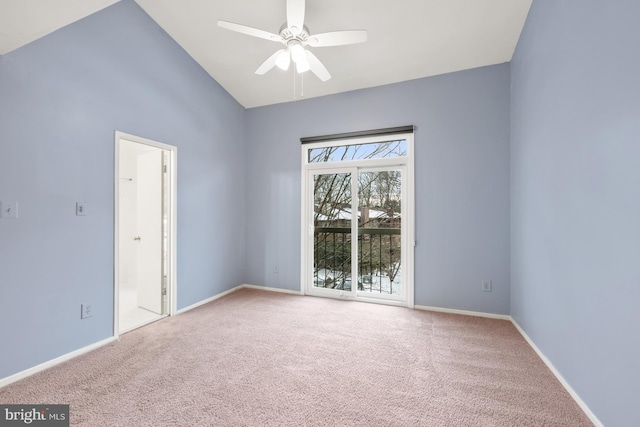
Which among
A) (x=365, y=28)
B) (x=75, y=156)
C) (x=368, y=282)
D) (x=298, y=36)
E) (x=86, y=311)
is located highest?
(x=365, y=28)

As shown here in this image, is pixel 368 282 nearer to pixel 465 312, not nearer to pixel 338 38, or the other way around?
pixel 465 312

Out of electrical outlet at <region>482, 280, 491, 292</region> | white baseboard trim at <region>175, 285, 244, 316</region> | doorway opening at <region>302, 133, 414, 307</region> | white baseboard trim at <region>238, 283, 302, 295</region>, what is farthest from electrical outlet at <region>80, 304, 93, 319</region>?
electrical outlet at <region>482, 280, 491, 292</region>

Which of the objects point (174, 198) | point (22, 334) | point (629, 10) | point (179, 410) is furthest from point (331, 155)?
point (22, 334)

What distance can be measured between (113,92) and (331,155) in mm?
2610

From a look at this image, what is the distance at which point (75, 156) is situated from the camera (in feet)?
7.91

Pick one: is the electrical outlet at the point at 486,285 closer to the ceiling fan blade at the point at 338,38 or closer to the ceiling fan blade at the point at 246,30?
the ceiling fan blade at the point at 338,38

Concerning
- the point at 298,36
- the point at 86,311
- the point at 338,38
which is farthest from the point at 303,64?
the point at 86,311

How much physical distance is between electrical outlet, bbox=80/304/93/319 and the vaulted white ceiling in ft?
6.81

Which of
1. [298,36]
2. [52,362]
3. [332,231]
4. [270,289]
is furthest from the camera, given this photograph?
[270,289]

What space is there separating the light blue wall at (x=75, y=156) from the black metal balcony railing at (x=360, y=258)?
179cm

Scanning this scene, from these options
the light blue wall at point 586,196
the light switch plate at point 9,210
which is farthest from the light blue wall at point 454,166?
the light switch plate at point 9,210

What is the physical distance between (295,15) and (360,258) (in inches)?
116

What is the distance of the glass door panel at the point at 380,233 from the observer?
3764 mm

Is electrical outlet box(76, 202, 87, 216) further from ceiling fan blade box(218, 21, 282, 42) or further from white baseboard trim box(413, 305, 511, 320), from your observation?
white baseboard trim box(413, 305, 511, 320)
